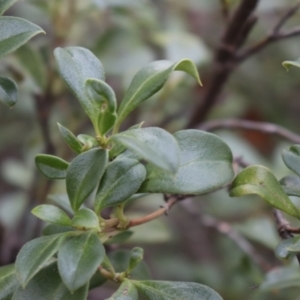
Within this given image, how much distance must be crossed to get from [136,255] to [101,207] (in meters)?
0.06

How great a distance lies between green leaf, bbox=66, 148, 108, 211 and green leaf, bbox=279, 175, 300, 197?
18 centimetres

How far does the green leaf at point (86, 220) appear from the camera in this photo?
1.44ft

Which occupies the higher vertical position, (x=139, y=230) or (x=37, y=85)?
(x=37, y=85)

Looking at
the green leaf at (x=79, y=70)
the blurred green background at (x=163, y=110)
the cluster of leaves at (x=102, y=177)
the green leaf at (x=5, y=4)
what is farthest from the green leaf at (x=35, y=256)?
the blurred green background at (x=163, y=110)

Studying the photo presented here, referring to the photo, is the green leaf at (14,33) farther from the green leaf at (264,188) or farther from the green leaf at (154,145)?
the green leaf at (264,188)

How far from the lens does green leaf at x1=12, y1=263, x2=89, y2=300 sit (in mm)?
457

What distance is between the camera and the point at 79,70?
49 centimetres

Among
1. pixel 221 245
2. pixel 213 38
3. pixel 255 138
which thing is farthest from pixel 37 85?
pixel 255 138

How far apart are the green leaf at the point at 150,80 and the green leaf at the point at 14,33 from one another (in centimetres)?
10

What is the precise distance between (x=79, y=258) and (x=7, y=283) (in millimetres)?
130

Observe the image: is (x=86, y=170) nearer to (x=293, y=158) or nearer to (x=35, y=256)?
(x=35, y=256)

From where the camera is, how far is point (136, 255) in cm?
49

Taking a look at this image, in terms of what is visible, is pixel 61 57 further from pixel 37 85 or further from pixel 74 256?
pixel 37 85

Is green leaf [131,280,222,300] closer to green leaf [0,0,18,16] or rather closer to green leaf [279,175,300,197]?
green leaf [279,175,300,197]
